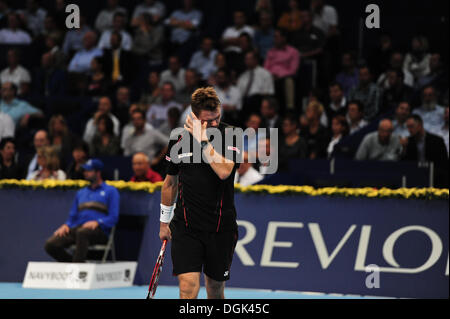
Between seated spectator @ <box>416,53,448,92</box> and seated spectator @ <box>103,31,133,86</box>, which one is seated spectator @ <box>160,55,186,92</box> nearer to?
seated spectator @ <box>103,31,133,86</box>

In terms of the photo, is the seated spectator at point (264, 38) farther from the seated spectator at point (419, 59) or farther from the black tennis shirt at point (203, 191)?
the black tennis shirt at point (203, 191)

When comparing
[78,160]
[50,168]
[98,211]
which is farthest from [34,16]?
[98,211]

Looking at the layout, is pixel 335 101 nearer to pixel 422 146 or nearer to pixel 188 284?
pixel 422 146

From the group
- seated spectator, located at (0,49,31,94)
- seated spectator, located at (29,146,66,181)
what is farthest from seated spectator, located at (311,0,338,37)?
seated spectator, located at (29,146,66,181)

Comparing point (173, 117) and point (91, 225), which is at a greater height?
point (173, 117)

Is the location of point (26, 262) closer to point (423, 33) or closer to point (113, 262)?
point (113, 262)

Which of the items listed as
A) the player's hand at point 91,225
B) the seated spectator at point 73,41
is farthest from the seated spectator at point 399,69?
the seated spectator at point 73,41

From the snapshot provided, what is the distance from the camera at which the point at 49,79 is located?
1753cm

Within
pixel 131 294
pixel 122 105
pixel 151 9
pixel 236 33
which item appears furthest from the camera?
pixel 151 9

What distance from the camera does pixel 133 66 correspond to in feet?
57.1

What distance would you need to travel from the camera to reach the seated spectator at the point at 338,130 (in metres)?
13.8

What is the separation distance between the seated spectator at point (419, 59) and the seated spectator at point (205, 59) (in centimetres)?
354

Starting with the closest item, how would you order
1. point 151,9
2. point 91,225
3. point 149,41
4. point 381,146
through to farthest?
point 91,225 → point 381,146 → point 149,41 → point 151,9

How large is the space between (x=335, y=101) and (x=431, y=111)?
1.71m
